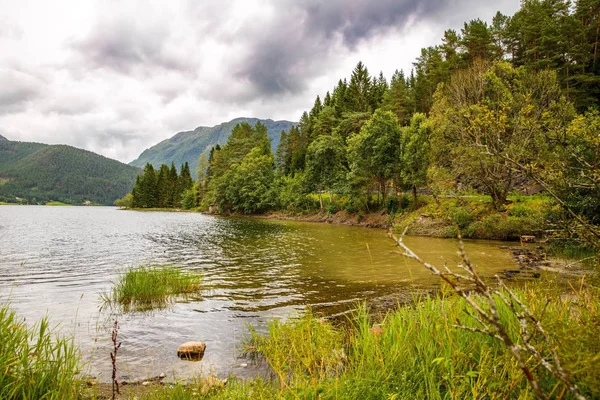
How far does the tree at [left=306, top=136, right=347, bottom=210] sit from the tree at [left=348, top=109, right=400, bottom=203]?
893 cm

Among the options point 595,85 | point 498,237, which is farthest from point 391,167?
point 595,85

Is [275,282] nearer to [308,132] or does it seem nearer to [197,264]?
[197,264]

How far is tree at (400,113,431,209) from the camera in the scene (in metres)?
41.8

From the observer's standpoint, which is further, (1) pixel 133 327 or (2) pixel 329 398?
(1) pixel 133 327

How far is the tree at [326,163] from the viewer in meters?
62.6

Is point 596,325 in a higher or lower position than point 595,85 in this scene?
lower

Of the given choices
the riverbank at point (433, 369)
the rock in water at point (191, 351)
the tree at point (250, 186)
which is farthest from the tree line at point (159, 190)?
the riverbank at point (433, 369)

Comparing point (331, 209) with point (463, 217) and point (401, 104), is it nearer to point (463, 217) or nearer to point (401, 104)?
point (401, 104)

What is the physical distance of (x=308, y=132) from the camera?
9538 centimetres

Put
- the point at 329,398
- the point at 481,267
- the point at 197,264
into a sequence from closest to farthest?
the point at 329,398, the point at 481,267, the point at 197,264

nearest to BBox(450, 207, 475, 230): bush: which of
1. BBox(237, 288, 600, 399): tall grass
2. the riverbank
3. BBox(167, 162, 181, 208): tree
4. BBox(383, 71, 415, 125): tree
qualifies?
the riverbank

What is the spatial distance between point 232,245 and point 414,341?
82.3 ft

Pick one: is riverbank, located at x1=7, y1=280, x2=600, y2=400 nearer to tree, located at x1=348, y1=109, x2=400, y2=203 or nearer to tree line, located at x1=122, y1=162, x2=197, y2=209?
tree, located at x1=348, y1=109, x2=400, y2=203

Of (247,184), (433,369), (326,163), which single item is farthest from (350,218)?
(433,369)
